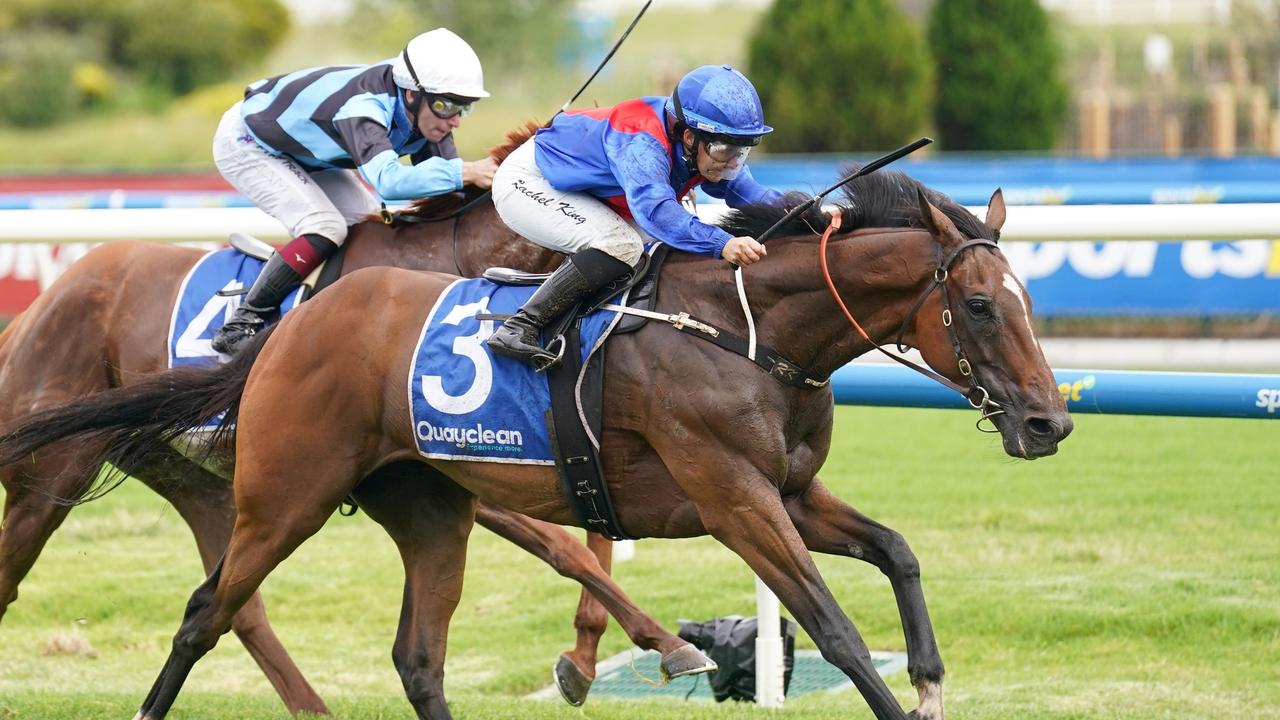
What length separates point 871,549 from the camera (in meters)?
4.38

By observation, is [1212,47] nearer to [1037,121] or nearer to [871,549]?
[1037,121]

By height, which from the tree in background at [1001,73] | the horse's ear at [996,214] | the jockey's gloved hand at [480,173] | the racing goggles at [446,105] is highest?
the racing goggles at [446,105]

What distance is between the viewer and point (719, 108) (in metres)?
4.26

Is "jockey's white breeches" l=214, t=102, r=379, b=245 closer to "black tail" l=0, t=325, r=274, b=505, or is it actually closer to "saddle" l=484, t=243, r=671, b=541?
"black tail" l=0, t=325, r=274, b=505

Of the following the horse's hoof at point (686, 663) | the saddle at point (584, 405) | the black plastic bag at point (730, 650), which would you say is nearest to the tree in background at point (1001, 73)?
the black plastic bag at point (730, 650)

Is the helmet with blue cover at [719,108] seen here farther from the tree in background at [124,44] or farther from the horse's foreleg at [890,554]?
the tree in background at [124,44]

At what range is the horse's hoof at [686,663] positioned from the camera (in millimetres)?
4820

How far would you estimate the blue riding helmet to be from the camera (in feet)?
14.0

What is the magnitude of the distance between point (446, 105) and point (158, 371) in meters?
1.27

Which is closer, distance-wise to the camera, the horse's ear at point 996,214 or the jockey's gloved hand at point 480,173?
the horse's ear at point 996,214

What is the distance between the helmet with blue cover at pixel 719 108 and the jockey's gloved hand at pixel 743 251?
0.29 metres

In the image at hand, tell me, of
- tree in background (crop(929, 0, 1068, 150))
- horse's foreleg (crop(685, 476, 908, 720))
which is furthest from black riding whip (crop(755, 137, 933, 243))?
tree in background (crop(929, 0, 1068, 150))

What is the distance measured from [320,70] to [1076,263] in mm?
6829

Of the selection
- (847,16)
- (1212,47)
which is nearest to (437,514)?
(847,16)
